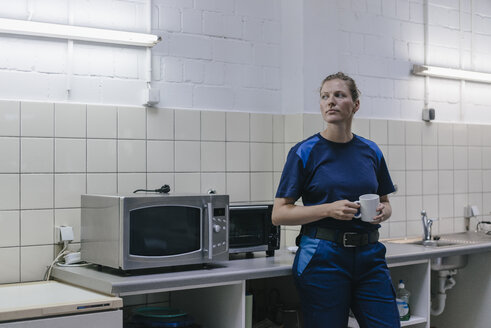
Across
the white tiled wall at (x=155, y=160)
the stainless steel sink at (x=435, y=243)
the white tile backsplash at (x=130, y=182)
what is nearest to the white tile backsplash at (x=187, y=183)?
the white tiled wall at (x=155, y=160)

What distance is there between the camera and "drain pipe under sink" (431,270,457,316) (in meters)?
4.01

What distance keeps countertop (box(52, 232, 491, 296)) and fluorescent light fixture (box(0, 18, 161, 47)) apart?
1.08 metres

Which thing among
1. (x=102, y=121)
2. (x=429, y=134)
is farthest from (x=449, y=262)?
(x=102, y=121)

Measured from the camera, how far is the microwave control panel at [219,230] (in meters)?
2.92

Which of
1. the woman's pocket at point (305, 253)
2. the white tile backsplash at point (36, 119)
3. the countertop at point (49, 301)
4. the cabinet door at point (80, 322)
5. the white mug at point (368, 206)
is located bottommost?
the cabinet door at point (80, 322)

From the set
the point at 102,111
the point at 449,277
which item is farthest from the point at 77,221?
the point at 449,277

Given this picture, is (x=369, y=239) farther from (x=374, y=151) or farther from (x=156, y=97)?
(x=156, y=97)

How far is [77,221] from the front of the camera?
3.19 metres

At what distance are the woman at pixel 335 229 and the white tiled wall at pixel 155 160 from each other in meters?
0.90

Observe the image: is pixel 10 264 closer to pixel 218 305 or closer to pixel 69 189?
pixel 69 189

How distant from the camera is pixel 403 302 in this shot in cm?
346

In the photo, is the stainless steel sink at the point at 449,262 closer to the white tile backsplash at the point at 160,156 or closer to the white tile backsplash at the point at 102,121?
the white tile backsplash at the point at 160,156

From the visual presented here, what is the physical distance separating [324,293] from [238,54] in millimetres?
1613

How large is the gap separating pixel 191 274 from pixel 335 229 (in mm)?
627
